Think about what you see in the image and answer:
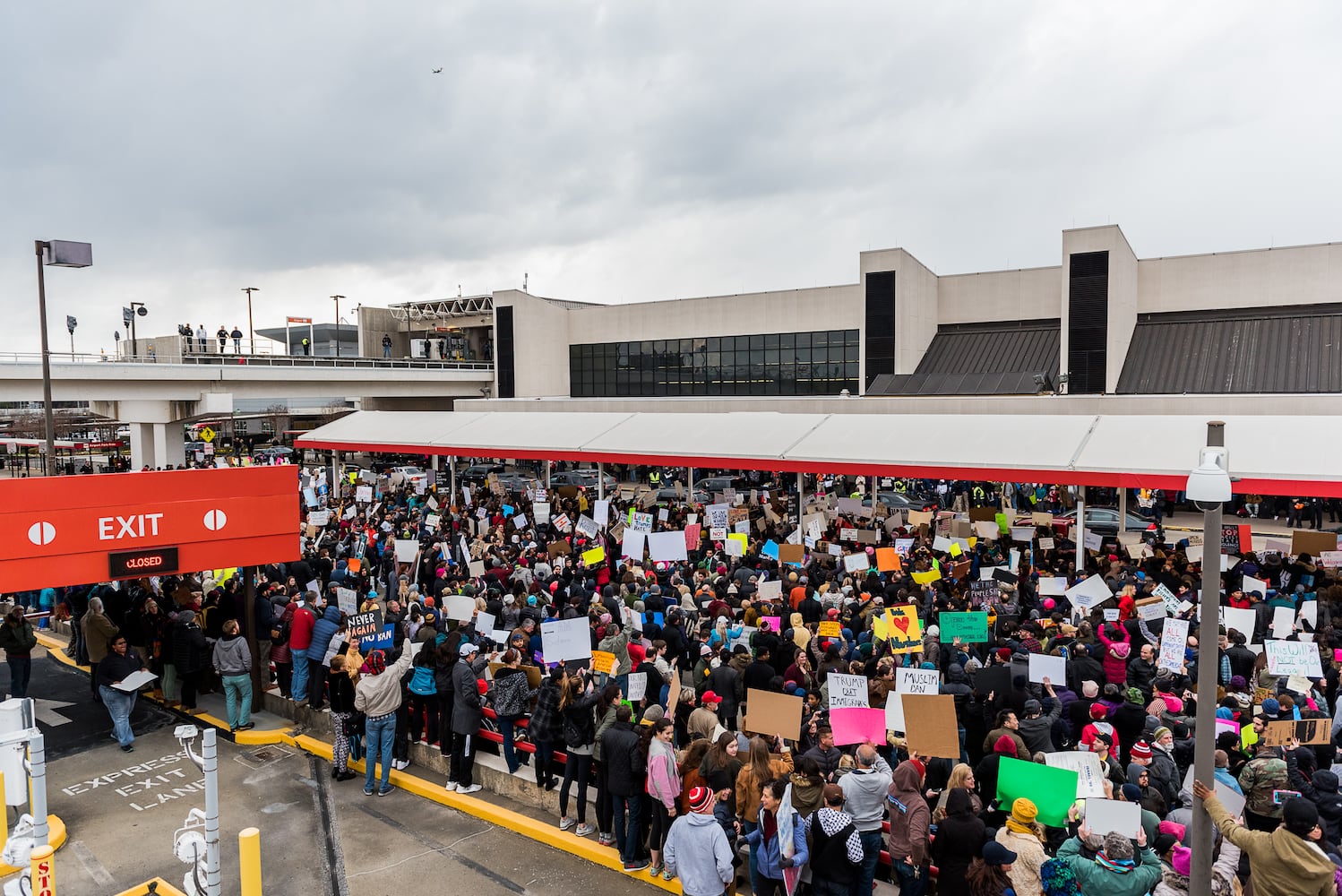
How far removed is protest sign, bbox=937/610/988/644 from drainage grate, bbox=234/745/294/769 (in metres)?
9.14

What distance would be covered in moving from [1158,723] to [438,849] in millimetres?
7417

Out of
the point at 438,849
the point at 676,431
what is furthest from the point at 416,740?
the point at 676,431

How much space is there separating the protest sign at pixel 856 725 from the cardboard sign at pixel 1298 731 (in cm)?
348

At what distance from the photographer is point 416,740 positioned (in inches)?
438

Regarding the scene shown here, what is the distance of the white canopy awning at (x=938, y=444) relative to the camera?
1762 centimetres

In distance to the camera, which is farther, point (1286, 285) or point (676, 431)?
point (1286, 285)

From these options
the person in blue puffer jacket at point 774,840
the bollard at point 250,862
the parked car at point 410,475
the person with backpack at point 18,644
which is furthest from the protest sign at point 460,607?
the parked car at point 410,475

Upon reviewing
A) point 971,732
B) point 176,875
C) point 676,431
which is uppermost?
point 676,431

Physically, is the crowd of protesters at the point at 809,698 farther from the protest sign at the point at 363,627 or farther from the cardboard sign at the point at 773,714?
the protest sign at the point at 363,627

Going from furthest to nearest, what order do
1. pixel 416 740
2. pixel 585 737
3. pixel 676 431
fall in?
pixel 676 431 < pixel 416 740 < pixel 585 737

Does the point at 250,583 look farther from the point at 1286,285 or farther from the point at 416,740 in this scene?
the point at 1286,285

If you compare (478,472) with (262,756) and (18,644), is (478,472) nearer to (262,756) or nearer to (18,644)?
(18,644)

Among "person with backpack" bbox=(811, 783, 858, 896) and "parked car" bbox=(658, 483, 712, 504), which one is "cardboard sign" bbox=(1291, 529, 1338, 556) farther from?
"parked car" bbox=(658, 483, 712, 504)

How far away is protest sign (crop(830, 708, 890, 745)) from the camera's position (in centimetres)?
802
